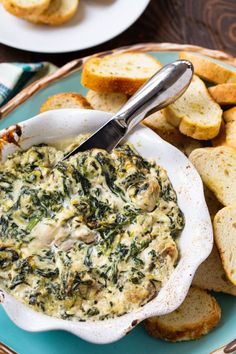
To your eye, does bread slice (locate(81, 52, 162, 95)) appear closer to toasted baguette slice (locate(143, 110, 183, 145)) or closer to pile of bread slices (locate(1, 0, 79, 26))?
toasted baguette slice (locate(143, 110, 183, 145))

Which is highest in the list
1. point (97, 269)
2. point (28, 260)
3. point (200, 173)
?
point (28, 260)

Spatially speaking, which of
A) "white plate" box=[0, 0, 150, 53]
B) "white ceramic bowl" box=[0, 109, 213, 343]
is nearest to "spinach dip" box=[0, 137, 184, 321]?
"white ceramic bowl" box=[0, 109, 213, 343]

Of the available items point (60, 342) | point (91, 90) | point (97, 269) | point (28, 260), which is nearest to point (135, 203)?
point (97, 269)

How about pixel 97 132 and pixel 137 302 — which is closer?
pixel 137 302

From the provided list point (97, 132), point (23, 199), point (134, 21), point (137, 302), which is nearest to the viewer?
point (137, 302)

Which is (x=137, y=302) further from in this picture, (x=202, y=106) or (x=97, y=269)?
(x=202, y=106)

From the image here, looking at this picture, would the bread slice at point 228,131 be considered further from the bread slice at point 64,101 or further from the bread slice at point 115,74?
the bread slice at point 64,101

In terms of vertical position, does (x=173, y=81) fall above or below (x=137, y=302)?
above

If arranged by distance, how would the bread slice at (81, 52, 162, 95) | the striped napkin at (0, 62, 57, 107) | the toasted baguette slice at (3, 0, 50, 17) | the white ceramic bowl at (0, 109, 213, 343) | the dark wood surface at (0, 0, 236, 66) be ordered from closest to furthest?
the white ceramic bowl at (0, 109, 213, 343) < the bread slice at (81, 52, 162, 95) < the striped napkin at (0, 62, 57, 107) < the toasted baguette slice at (3, 0, 50, 17) < the dark wood surface at (0, 0, 236, 66)
